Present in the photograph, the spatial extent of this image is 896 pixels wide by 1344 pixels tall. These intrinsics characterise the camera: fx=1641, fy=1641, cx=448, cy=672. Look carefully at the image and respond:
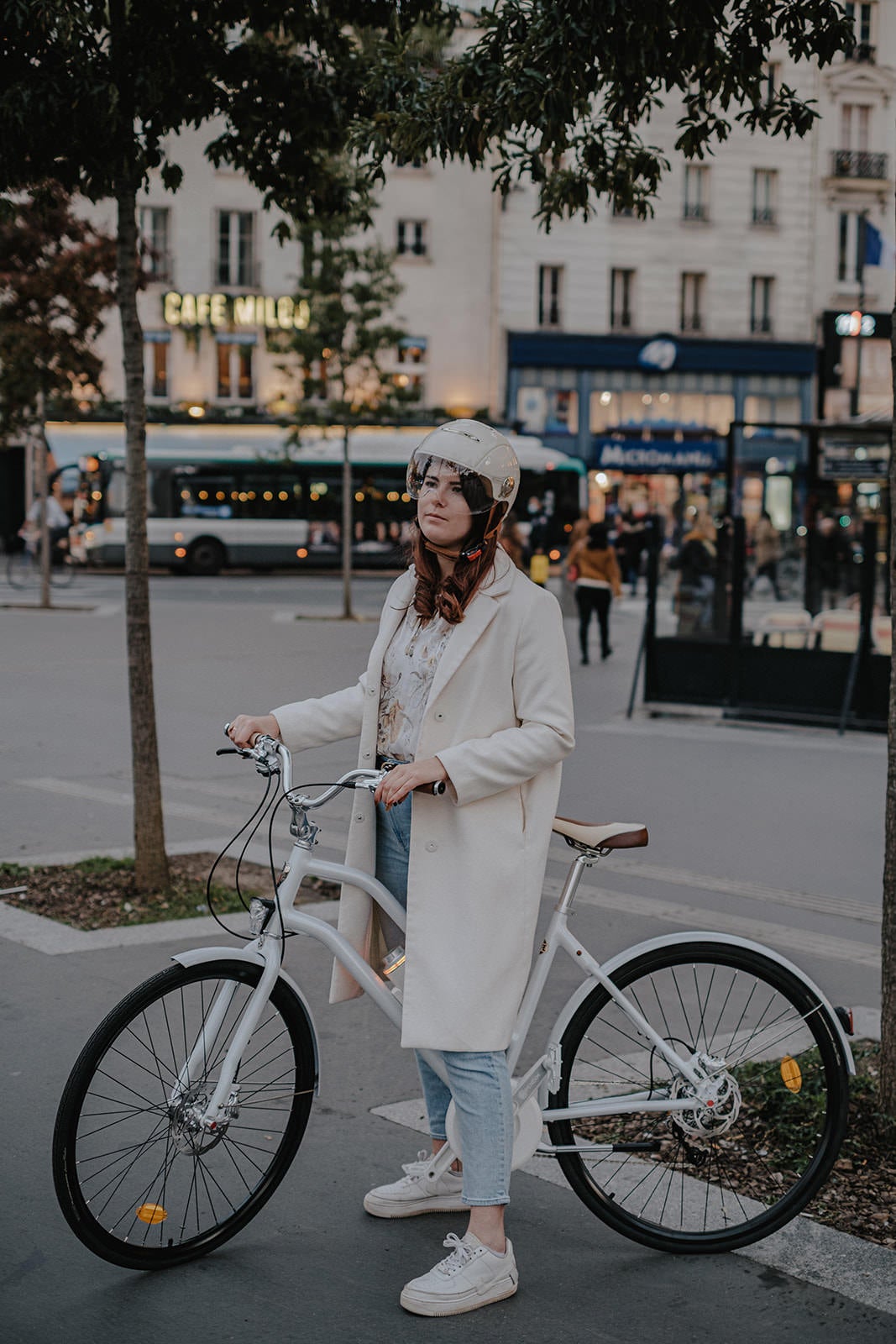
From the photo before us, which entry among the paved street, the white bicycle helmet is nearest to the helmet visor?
the white bicycle helmet

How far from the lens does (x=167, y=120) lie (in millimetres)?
6652

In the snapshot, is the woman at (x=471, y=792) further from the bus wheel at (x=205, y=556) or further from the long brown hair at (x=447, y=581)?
the bus wheel at (x=205, y=556)

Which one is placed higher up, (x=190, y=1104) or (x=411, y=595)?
(x=411, y=595)

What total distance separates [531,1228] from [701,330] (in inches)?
1836

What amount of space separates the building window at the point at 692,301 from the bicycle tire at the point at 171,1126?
153 feet

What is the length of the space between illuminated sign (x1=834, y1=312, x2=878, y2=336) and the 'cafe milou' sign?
3021 centimetres

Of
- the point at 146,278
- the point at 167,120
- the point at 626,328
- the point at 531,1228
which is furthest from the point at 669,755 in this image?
the point at 626,328

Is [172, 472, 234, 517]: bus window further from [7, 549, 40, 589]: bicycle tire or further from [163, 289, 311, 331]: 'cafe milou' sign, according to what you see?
[163, 289, 311, 331]: 'cafe milou' sign

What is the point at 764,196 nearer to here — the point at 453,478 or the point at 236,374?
the point at 236,374

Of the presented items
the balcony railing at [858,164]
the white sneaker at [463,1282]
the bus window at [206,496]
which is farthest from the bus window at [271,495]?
the white sneaker at [463,1282]

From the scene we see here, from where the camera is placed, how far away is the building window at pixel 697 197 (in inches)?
1892

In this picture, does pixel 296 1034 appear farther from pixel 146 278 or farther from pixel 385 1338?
pixel 146 278

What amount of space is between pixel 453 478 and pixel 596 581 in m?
15.2

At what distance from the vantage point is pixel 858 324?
1452 centimetres
